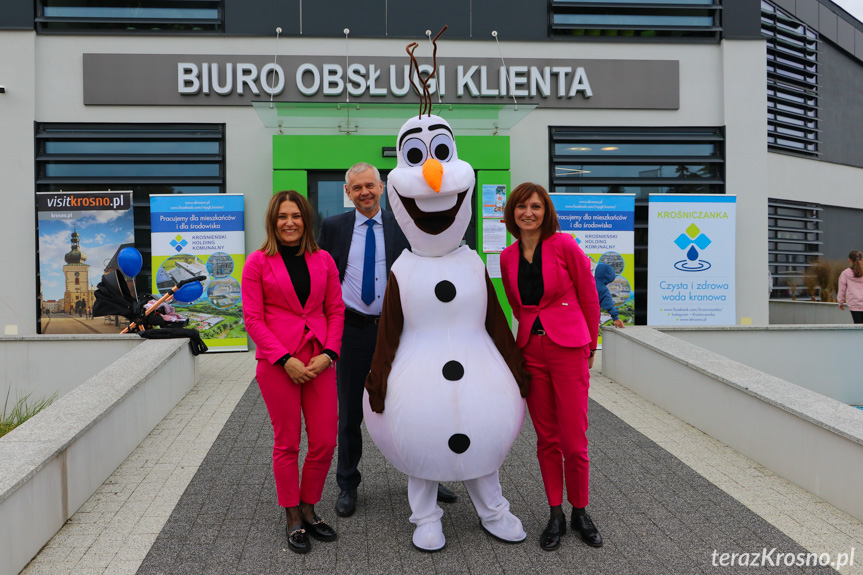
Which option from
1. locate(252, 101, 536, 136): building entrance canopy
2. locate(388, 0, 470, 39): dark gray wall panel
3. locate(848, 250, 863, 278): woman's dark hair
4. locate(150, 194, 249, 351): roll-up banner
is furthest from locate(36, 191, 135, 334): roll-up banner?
locate(848, 250, 863, 278): woman's dark hair

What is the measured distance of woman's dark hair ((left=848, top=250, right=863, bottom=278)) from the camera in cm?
1063

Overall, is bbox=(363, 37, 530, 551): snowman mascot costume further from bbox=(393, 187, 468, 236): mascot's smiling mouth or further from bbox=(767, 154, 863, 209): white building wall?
bbox=(767, 154, 863, 209): white building wall

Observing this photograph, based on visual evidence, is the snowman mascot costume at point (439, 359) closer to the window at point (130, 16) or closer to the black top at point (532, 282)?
the black top at point (532, 282)

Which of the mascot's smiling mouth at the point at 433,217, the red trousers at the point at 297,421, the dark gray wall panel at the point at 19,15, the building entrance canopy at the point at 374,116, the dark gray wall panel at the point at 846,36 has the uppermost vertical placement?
the dark gray wall panel at the point at 846,36

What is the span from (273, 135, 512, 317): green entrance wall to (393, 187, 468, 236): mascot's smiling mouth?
6381 millimetres

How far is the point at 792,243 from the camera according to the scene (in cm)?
1462

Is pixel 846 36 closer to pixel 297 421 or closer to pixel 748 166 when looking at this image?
pixel 748 166

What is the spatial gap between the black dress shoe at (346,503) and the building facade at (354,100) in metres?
6.51

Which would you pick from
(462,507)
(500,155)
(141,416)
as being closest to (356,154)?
(500,155)

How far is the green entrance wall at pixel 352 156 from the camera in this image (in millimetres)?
9820

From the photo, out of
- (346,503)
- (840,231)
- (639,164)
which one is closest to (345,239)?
(346,503)

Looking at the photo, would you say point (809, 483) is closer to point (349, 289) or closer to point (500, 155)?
point (349, 289)

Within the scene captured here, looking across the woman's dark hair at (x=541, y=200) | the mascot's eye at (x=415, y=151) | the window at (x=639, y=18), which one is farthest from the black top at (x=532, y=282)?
the window at (x=639, y=18)

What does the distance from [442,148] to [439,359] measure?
1.10 metres
